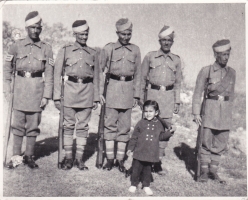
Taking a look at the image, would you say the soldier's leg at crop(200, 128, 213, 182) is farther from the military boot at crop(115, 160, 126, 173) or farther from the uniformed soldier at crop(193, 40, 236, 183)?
the military boot at crop(115, 160, 126, 173)

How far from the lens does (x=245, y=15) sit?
15.1 ft

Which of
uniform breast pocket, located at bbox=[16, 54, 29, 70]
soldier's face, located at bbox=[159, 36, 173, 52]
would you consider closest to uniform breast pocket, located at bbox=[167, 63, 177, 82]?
soldier's face, located at bbox=[159, 36, 173, 52]

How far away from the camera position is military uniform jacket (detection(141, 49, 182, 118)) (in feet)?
15.4

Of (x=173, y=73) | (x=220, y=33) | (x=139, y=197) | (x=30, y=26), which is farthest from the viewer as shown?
(x=220, y=33)

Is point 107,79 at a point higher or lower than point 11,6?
lower

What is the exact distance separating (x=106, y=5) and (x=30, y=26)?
1164mm

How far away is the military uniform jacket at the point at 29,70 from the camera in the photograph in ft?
14.8

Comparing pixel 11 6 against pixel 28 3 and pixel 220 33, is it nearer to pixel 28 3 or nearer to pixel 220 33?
pixel 28 3

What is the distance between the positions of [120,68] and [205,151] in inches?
67.5

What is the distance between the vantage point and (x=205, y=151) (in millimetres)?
4539

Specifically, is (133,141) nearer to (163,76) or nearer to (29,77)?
(163,76)

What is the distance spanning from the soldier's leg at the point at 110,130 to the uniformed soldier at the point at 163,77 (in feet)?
1.65

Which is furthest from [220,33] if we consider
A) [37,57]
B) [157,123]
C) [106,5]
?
[37,57]

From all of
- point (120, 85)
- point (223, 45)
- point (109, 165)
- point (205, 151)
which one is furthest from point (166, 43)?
point (109, 165)
